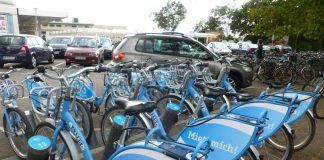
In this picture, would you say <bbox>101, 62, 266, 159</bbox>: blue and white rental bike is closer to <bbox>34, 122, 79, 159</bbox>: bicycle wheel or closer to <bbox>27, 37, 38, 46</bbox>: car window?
<bbox>34, 122, 79, 159</bbox>: bicycle wheel

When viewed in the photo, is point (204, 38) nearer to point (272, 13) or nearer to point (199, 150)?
point (272, 13)

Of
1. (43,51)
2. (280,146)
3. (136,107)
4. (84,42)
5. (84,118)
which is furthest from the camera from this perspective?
(84,42)

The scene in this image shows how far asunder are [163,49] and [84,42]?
961 centimetres

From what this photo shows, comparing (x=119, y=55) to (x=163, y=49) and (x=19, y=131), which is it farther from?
(x=19, y=131)

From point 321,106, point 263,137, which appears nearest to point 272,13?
point 321,106

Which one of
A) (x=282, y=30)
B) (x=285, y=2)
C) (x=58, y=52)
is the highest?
(x=285, y=2)

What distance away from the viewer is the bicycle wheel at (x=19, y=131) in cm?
399

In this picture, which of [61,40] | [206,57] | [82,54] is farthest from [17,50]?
[206,57]

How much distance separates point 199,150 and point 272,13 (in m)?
12.5

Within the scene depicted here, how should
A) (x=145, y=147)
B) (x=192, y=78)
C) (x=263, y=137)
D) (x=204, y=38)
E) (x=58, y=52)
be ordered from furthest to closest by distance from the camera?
(x=204, y=38), (x=58, y=52), (x=192, y=78), (x=263, y=137), (x=145, y=147)

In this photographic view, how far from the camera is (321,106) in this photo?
652cm

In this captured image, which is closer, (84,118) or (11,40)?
(84,118)

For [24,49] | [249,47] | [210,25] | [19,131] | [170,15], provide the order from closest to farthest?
1. [19,131]
2. [24,49]
3. [249,47]
4. [170,15]
5. [210,25]

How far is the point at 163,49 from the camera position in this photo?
28.0 feet
